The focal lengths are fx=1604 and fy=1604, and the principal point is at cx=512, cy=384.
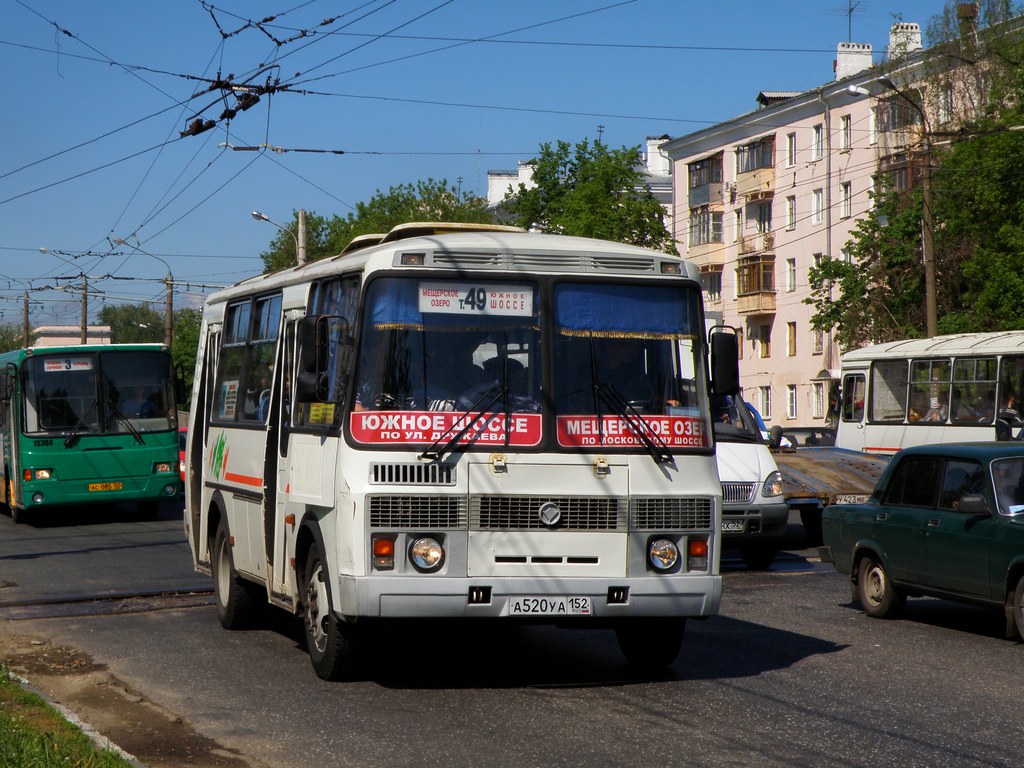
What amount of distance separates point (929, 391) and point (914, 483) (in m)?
15.1

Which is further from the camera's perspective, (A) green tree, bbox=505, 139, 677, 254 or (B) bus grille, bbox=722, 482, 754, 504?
(A) green tree, bbox=505, 139, 677, 254

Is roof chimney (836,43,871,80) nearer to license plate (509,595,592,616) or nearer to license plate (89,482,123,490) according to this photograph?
license plate (89,482,123,490)

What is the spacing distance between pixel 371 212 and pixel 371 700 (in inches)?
3161

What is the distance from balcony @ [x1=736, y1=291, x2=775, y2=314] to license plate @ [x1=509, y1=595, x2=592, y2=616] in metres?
62.9

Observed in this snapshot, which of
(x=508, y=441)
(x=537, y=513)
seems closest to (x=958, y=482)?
(x=537, y=513)

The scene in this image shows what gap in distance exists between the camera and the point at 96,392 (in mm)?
26578

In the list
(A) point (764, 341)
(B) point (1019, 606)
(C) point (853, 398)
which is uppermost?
(A) point (764, 341)

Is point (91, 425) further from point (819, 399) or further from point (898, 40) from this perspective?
point (819, 399)

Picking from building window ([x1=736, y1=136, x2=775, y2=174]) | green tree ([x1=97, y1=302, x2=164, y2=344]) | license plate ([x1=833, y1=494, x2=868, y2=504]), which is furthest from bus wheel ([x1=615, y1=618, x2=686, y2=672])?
green tree ([x1=97, y1=302, x2=164, y2=344])

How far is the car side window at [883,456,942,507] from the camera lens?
1327cm

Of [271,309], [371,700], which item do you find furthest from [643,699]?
[271,309]

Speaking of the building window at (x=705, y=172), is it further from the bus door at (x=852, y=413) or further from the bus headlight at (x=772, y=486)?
the bus headlight at (x=772, y=486)

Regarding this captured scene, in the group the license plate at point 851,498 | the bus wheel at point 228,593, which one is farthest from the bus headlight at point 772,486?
the bus wheel at point 228,593

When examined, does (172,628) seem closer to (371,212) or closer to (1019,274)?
(1019,274)
